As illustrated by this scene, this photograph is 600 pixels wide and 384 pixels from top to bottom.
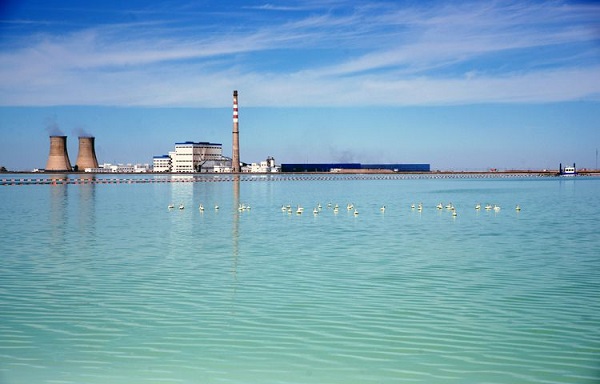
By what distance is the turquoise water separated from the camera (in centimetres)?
1050

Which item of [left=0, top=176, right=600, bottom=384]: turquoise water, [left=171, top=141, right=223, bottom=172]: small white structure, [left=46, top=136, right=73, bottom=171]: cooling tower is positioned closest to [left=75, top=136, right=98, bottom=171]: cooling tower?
[left=46, top=136, right=73, bottom=171]: cooling tower

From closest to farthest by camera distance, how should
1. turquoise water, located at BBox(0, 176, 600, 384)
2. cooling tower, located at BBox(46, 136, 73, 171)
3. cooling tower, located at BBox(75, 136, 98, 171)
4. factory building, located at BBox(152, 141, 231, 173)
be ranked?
turquoise water, located at BBox(0, 176, 600, 384) → cooling tower, located at BBox(46, 136, 73, 171) → cooling tower, located at BBox(75, 136, 98, 171) → factory building, located at BBox(152, 141, 231, 173)

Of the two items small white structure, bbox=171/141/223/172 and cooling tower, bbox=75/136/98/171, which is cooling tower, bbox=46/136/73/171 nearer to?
cooling tower, bbox=75/136/98/171

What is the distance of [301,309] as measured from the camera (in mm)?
14281

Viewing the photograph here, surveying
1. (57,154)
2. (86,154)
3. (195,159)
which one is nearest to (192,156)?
(195,159)

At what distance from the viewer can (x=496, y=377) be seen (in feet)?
32.8

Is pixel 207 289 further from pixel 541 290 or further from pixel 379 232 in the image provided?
pixel 379 232

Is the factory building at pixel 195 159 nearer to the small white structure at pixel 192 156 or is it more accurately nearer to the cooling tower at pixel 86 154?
the small white structure at pixel 192 156

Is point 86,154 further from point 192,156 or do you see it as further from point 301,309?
point 301,309

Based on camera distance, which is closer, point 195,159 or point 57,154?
point 57,154

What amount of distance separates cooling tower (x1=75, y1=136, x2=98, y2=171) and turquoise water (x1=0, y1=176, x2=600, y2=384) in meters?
149

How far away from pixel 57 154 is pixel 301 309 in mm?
158843

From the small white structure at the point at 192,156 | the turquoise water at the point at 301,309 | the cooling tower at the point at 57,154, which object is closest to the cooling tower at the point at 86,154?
the cooling tower at the point at 57,154

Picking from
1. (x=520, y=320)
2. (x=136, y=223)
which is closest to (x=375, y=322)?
(x=520, y=320)
